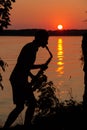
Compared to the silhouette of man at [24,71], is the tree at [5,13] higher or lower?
higher

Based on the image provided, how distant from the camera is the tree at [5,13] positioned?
1062 centimetres

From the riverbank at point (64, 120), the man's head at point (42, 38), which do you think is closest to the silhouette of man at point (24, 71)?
the man's head at point (42, 38)

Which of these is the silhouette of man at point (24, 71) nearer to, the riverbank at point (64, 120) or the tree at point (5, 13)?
the riverbank at point (64, 120)

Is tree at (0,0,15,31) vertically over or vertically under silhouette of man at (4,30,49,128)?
over

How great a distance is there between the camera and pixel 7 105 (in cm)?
3152

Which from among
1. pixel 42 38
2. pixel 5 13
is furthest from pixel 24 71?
pixel 5 13

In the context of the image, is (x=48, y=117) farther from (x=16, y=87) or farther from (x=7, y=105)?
(x=7, y=105)

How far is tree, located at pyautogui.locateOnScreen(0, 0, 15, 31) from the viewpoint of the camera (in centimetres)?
1062

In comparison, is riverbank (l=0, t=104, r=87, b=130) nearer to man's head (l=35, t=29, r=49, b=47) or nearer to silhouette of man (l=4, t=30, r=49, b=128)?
silhouette of man (l=4, t=30, r=49, b=128)

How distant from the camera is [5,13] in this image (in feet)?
35.0

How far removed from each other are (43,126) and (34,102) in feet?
4.56

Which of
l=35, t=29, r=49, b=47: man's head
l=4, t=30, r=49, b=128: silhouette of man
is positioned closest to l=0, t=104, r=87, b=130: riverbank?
l=4, t=30, r=49, b=128: silhouette of man

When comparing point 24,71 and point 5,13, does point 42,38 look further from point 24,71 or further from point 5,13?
point 5,13

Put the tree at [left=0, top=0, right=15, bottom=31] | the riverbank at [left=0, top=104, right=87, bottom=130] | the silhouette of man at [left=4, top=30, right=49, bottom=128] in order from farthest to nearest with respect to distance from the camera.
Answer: the tree at [left=0, top=0, right=15, bottom=31] < the riverbank at [left=0, top=104, right=87, bottom=130] < the silhouette of man at [left=4, top=30, right=49, bottom=128]
